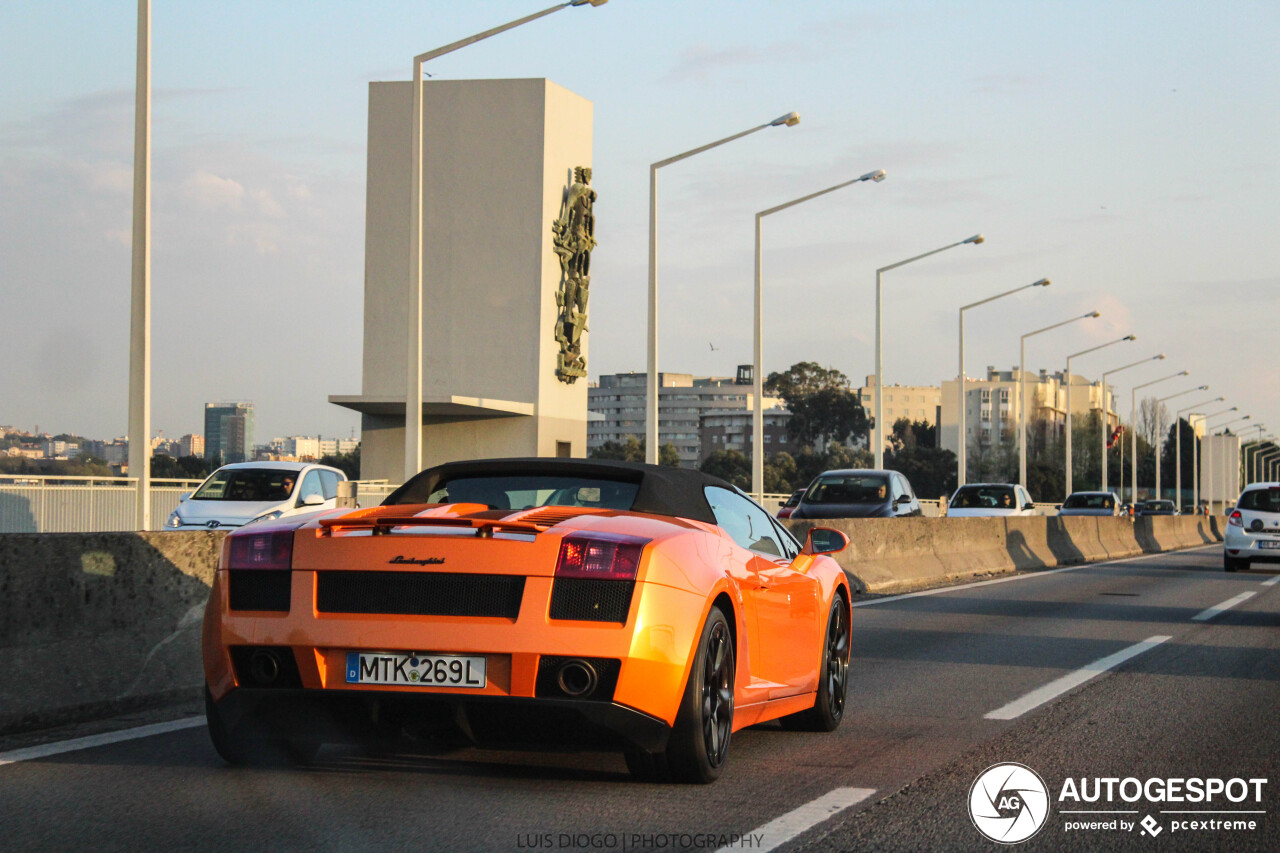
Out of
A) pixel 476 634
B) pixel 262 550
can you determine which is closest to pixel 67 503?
pixel 262 550

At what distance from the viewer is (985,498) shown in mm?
36062

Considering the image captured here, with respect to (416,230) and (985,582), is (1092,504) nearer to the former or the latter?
(985,582)

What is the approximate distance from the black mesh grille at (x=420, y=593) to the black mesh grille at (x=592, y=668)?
0.22 m

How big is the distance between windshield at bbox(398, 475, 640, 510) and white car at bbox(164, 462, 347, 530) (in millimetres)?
16410

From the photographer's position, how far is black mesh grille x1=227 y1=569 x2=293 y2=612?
19.4 feet

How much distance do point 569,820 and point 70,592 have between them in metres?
3.54

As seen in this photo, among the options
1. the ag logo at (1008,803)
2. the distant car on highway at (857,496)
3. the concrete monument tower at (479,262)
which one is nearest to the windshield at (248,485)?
the distant car on highway at (857,496)

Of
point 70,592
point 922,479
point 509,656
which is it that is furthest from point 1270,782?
point 922,479

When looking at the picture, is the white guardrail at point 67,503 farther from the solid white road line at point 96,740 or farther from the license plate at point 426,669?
the license plate at point 426,669

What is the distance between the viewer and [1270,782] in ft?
21.5

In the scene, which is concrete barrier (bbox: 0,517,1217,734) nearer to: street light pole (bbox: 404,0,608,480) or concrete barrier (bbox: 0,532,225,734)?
concrete barrier (bbox: 0,532,225,734)

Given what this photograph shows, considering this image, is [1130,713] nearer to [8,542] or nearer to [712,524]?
[712,524]

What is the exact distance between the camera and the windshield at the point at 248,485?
23.8 meters

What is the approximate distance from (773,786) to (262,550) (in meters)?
2.17
